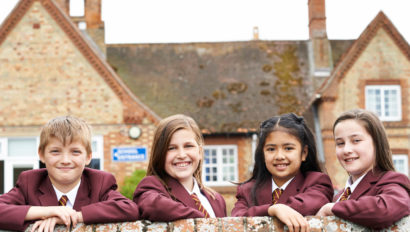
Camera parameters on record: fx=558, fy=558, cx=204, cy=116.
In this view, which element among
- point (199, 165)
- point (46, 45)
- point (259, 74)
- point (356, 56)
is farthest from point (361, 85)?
point (199, 165)

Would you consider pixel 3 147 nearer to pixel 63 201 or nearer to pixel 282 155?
pixel 63 201

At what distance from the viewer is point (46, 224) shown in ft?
10.3

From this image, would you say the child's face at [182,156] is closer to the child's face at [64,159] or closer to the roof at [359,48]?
the child's face at [64,159]

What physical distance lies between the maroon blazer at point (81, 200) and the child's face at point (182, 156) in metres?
0.47

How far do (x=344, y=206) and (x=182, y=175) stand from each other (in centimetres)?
127

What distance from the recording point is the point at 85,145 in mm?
3752

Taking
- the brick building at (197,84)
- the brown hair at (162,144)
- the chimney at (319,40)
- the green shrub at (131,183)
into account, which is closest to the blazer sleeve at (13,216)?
the brown hair at (162,144)

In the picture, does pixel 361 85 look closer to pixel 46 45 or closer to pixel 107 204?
pixel 46 45

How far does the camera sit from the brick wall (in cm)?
310

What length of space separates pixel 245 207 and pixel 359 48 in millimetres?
19420

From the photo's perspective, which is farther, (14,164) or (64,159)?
(14,164)

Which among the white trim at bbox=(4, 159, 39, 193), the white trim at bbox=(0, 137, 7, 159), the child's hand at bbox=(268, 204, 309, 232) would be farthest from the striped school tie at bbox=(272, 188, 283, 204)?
the white trim at bbox=(0, 137, 7, 159)

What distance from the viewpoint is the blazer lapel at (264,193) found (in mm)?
4012

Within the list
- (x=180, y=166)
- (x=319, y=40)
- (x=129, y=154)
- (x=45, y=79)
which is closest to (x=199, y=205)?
(x=180, y=166)
